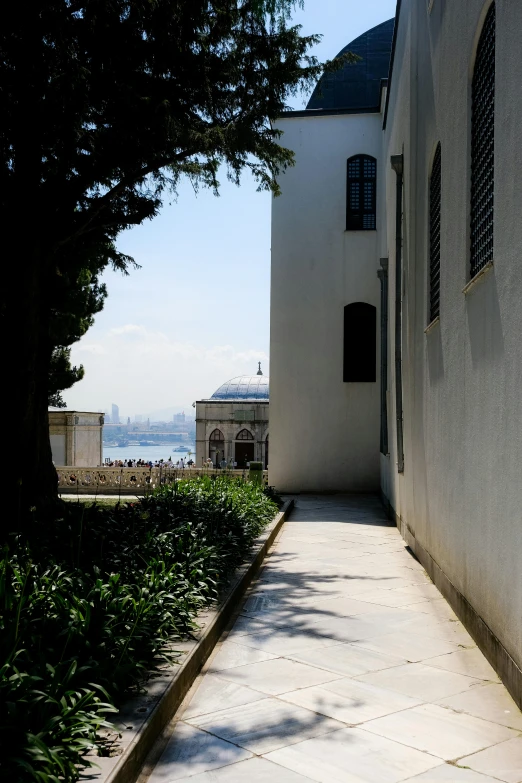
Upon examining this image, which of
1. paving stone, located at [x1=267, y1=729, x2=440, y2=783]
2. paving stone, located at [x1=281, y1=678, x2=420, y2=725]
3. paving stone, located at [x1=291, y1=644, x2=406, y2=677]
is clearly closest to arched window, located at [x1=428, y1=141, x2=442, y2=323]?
paving stone, located at [x1=291, y1=644, x2=406, y2=677]

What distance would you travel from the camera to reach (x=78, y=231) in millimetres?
10414

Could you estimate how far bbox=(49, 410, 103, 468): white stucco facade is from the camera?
28859 millimetres

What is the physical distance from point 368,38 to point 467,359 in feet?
61.5

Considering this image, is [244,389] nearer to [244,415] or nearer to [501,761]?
[244,415]

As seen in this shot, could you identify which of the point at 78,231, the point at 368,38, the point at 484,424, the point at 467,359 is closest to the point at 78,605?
the point at 484,424

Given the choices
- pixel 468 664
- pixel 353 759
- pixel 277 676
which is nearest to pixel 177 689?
pixel 277 676

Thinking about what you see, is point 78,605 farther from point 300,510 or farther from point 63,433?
point 63,433

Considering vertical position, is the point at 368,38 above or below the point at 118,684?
above

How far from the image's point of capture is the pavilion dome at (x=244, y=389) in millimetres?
51000

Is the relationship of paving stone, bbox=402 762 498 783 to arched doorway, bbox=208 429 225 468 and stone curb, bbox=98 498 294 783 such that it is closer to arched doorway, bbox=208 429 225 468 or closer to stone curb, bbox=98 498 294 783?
stone curb, bbox=98 498 294 783

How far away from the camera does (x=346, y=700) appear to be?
14.9 ft

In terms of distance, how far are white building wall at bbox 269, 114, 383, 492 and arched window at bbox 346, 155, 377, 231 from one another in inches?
7.5

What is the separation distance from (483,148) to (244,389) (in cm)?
4618

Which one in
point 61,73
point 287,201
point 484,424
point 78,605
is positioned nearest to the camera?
point 78,605
